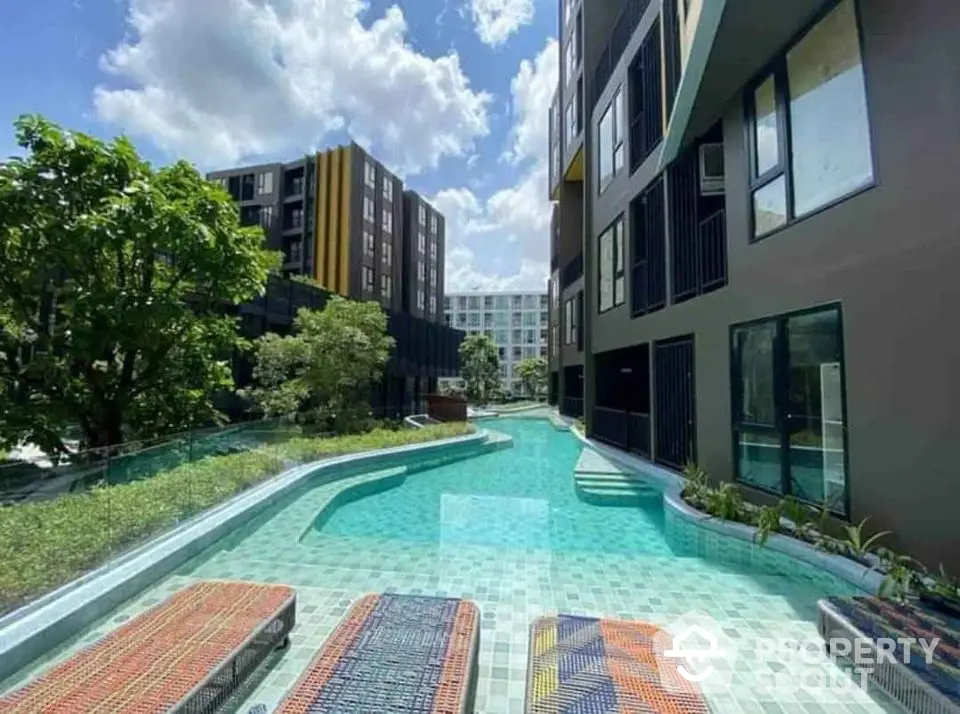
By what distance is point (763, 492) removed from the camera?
6270 millimetres

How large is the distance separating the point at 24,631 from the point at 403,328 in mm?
19903

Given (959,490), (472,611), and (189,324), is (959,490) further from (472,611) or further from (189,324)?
(189,324)

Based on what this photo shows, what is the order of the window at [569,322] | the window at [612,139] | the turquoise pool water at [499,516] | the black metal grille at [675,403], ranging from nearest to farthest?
the turquoise pool water at [499,516]
the black metal grille at [675,403]
the window at [612,139]
the window at [569,322]

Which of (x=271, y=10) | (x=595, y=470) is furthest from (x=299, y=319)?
(x=595, y=470)

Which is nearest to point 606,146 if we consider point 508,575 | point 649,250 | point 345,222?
point 649,250

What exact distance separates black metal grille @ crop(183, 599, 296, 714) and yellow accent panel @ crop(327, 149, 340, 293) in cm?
3029

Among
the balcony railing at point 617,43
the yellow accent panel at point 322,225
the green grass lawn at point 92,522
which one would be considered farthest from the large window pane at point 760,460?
the yellow accent panel at point 322,225

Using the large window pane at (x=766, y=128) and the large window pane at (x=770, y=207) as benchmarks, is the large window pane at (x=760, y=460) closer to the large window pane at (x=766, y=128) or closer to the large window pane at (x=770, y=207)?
the large window pane at (x=770, y=207)

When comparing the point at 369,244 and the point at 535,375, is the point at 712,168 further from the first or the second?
the point at 535,375

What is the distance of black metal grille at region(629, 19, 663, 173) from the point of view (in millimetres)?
10008

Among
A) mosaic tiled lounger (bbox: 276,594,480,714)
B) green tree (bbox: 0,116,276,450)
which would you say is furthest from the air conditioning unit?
green tree (bbox: 0,116,276,450)

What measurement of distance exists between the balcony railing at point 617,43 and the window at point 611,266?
4.14 meters

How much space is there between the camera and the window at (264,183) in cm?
3456

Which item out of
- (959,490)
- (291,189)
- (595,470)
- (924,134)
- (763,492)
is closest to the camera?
(959,490)
